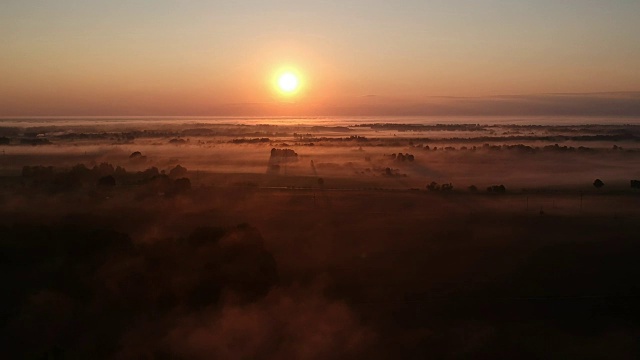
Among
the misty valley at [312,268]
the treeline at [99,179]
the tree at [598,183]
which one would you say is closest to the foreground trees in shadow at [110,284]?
the misty valley at [312,268]

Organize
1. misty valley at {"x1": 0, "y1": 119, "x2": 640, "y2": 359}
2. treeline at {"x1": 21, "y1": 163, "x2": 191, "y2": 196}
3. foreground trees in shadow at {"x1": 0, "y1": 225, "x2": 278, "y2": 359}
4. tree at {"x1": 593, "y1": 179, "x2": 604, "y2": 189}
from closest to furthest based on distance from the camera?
foreground trees in shadow at {"x1": 0, "y1": 225, "x2": 278, "y2": 359} < misty valley at {"x1": 0, "y1": 119, "x2": 640, "y2": 359} < treeline at {"x1": 21, "y1": 163, "x2": 191, "y2": 196} < tree at {"x1": 593, "y1": 179, "x2": 604, "y2": 189}

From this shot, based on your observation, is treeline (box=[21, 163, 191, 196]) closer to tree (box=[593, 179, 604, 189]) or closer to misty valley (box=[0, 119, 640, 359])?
misty valley (box=[0, 119, 640, 359])

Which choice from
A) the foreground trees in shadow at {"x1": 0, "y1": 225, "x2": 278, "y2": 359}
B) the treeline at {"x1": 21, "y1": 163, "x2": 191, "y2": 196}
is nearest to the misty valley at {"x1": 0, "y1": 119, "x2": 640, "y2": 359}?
the foreground trees in shadow at {"x1": 0, "y1": 225, "x2": 278, "y2": 359}

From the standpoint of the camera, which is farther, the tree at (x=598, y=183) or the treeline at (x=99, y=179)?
the tree at (x=598, y=183)

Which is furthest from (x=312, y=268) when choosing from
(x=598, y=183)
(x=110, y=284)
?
(x=598, y=183)

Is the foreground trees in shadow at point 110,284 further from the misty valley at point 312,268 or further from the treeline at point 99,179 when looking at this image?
the treeline at point 99,179

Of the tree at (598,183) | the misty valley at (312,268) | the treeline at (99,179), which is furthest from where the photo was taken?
the tree at (598,183)

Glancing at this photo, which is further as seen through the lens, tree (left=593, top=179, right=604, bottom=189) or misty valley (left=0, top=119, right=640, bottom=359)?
tree (left=593, top=179, right=604, bottom=189)

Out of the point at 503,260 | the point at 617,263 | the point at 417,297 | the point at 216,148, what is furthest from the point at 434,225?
the point at 216,148

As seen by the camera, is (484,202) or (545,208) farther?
(484,202)

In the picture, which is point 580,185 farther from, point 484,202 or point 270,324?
point 270,324

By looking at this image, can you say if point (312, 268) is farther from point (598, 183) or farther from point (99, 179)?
point (598, 183)
